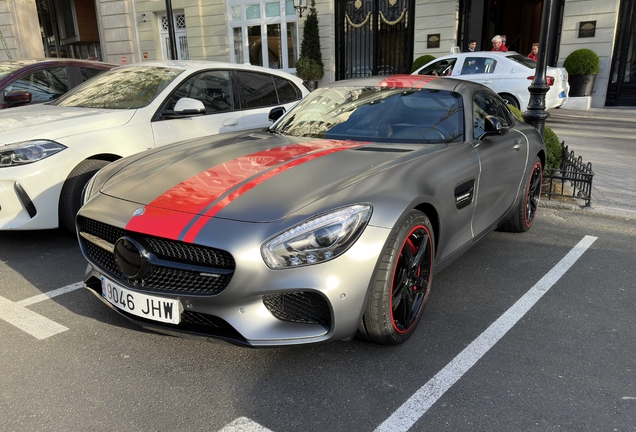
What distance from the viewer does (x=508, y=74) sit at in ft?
36.6

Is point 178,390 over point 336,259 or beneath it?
beneath

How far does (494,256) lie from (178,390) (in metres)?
2.83

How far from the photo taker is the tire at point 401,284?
256cm

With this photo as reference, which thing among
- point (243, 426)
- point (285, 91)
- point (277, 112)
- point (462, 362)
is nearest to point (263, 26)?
point (285, 91)

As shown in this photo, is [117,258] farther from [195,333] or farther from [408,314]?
[408,314]

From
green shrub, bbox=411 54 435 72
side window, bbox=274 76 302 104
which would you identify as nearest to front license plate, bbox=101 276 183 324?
side window, bbox=274 76 302 104

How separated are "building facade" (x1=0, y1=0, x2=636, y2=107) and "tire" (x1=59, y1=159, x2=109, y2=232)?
1203cm

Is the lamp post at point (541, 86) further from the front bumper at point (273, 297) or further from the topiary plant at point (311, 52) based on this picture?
the topiary plant at point (311, 52)

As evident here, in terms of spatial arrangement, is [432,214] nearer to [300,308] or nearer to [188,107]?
[300,308]

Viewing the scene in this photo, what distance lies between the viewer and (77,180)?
4250 mm

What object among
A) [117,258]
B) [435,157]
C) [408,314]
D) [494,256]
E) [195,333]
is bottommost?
[494,256]

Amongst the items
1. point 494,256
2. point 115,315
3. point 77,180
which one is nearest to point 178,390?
point 115,315

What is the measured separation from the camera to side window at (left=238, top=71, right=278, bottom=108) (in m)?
5.68

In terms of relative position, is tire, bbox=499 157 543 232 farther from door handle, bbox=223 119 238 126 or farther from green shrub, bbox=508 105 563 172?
door handle, bbox=223 119 238 126
